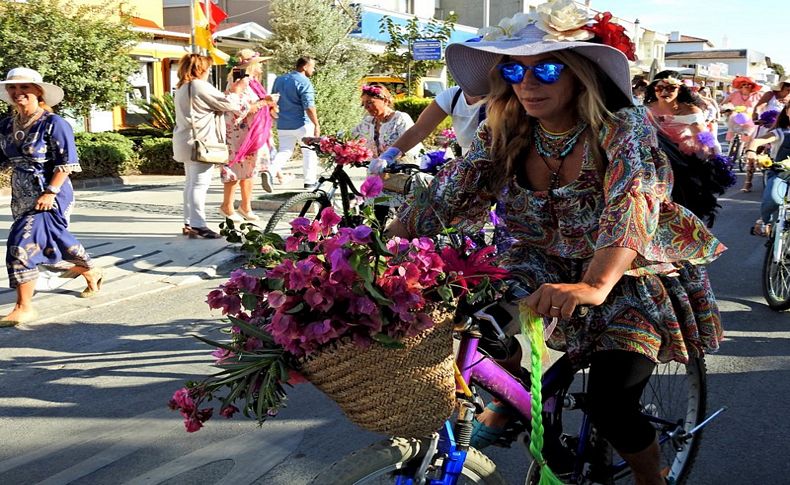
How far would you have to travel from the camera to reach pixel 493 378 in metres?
2.58

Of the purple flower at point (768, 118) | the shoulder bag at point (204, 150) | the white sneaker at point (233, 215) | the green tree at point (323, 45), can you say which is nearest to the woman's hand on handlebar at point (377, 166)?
the shoulder bag at point (204, 150)

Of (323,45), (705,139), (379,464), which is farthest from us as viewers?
(323,45)

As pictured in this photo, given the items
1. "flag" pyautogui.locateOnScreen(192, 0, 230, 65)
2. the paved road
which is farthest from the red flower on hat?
"flag" pyautogui.locateOnScreen(192, 0, 230, 65)

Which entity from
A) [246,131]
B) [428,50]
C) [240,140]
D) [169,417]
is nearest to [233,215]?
[240,140]

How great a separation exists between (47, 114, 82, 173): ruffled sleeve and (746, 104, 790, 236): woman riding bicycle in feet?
18.4

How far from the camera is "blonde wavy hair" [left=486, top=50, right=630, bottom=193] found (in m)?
2.53

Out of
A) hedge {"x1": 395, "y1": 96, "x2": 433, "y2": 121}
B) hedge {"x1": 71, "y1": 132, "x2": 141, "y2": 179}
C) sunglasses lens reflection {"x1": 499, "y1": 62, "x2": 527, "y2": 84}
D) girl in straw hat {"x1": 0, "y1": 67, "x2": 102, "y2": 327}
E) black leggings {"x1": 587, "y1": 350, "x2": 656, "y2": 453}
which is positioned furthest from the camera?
hedge {"x1": 395, "y1": 96, "x2": 433, "y2": 121}

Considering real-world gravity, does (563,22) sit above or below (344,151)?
above

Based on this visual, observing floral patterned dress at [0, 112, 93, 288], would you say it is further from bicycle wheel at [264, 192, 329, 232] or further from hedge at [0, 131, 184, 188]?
hedge at [0, 131, 184, 188]

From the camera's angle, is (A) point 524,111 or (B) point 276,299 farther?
(A) point 524,111

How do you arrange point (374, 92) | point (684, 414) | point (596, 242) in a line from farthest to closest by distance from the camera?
point (374, 92), point (684, 414), point (596, 242)

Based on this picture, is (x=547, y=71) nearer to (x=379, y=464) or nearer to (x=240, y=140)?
(x=379, y=464)

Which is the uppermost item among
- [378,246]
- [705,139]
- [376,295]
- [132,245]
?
[705,139]

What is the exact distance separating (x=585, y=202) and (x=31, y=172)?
498 centimetres
